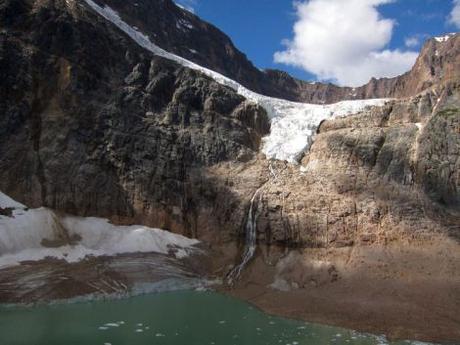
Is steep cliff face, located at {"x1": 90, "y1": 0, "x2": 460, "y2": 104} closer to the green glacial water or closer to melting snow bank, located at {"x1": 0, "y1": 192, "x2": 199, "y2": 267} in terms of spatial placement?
melting snow bank, located at {"x1": 0, "y1": 192, "x2": 199, "y2": 267}

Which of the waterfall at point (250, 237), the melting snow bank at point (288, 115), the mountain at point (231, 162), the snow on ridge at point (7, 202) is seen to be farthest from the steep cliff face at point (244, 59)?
the waterfall at point (250, 237)

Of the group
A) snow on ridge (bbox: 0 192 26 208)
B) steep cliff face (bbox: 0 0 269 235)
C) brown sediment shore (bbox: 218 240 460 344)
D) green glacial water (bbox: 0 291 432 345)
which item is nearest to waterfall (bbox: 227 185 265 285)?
brown sediment shore (bbox: 218 240 460 344)

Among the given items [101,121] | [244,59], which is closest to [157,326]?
[101,121]

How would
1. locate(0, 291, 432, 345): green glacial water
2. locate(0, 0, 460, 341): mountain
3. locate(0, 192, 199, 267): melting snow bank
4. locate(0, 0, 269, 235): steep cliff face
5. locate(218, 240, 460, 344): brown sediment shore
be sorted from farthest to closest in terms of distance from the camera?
locate(0, 0, 269, 235): steep cliff face, locate(0, 0, 460, 341): mountain, locate(0, 192, 199, 267): melting snow bank, locate(218, 240, 460, 344): brown sediment shore, locate(0, 291, 432, 345): green glacial water

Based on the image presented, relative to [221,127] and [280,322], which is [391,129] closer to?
[221,127]

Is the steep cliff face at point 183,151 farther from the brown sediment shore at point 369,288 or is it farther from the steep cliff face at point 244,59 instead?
the steep cliff face at point 244,59
